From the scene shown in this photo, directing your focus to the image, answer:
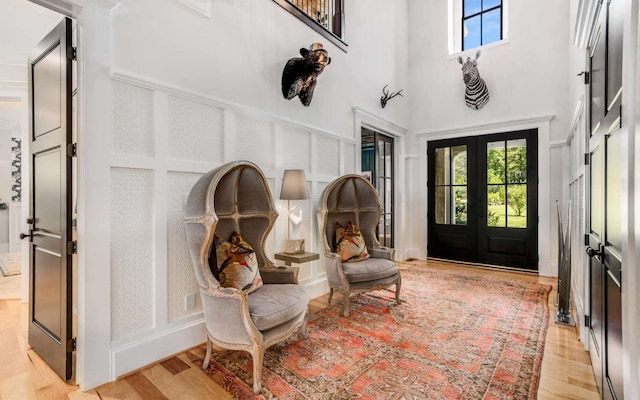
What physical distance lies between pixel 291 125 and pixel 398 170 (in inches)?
118

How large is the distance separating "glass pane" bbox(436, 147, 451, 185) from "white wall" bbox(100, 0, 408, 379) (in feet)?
10.1

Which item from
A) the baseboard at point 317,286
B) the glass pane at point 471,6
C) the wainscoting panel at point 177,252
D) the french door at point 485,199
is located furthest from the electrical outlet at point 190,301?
the glass pane at point 471,6

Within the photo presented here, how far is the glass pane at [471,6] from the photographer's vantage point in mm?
5762

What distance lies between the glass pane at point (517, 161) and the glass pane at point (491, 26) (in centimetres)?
192

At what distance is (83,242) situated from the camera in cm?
199

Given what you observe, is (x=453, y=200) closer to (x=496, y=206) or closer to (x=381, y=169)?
(x=496, y=206)

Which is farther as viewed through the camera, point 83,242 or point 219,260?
point 219,260

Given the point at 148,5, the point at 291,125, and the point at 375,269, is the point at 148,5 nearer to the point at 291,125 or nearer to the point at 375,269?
the point at 291,125

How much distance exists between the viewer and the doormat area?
182 inches

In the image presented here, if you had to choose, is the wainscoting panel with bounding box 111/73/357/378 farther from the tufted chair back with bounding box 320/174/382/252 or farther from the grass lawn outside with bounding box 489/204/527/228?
the grass lawn outside with bounding box 489/204/527/228

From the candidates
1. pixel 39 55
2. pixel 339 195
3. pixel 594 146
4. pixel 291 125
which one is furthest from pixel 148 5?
pixel 594 146

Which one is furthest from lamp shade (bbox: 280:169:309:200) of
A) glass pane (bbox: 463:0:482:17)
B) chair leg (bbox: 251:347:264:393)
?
glass pane (bbox: 463:0:482:17)

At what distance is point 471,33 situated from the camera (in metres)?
5.82

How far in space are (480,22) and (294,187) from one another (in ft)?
16.7
